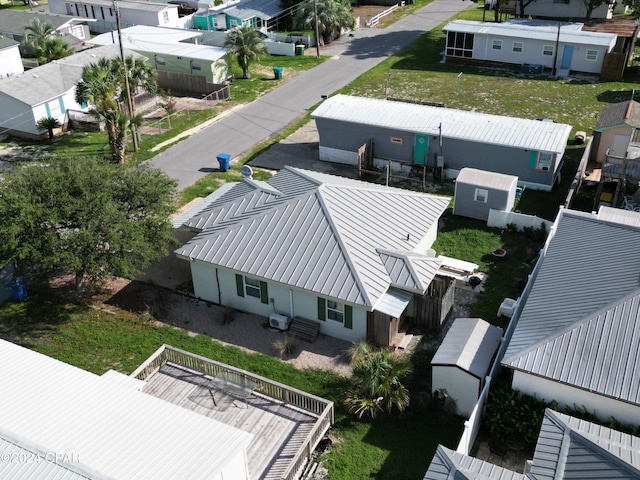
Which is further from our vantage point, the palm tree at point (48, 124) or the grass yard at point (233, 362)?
the palm tree at point (48, 124)

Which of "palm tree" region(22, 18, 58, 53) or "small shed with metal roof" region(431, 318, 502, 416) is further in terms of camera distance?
"palm tree" region(22, 18, 58, 53)

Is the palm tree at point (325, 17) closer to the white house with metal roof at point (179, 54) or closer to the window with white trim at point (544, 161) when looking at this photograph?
the white house with metal roof at point (179, 54)

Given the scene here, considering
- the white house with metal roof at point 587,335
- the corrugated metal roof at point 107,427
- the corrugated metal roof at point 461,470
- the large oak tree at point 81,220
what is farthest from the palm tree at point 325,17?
the corrugated metal roof at point 461,470

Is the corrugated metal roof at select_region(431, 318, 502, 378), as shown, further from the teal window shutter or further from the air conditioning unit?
the air conditioning unit

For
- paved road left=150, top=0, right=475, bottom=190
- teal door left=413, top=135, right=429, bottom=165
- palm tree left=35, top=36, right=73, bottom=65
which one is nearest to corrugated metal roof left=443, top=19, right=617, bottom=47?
paved road left=150, top=0, right=475, bottom=190

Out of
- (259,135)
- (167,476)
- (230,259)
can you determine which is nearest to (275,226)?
(230,259)

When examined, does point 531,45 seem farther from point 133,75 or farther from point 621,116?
point 133,75
